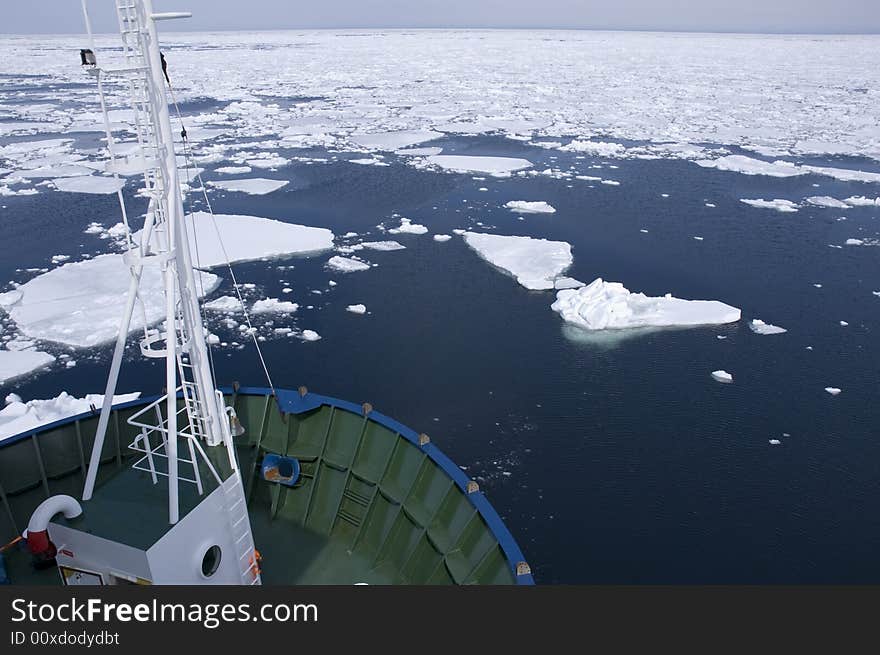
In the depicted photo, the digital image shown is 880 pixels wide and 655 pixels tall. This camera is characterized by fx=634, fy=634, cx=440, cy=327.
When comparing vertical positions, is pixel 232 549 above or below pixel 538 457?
above

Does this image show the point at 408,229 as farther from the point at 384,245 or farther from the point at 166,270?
the point at 166,270

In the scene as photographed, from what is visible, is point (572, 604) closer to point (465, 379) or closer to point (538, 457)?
point (538, 457)

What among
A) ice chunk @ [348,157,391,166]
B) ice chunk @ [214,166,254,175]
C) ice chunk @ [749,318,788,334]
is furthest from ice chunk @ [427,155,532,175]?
ice chunk @ [749,318,788,334]

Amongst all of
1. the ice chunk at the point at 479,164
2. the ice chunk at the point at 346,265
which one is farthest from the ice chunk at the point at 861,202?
the ice chunk at the point at 346,265

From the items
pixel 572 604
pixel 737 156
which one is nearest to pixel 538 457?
pixel 572 604

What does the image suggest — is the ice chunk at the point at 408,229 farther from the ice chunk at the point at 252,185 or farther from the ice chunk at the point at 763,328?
the ice chunk at the point at 763,328
